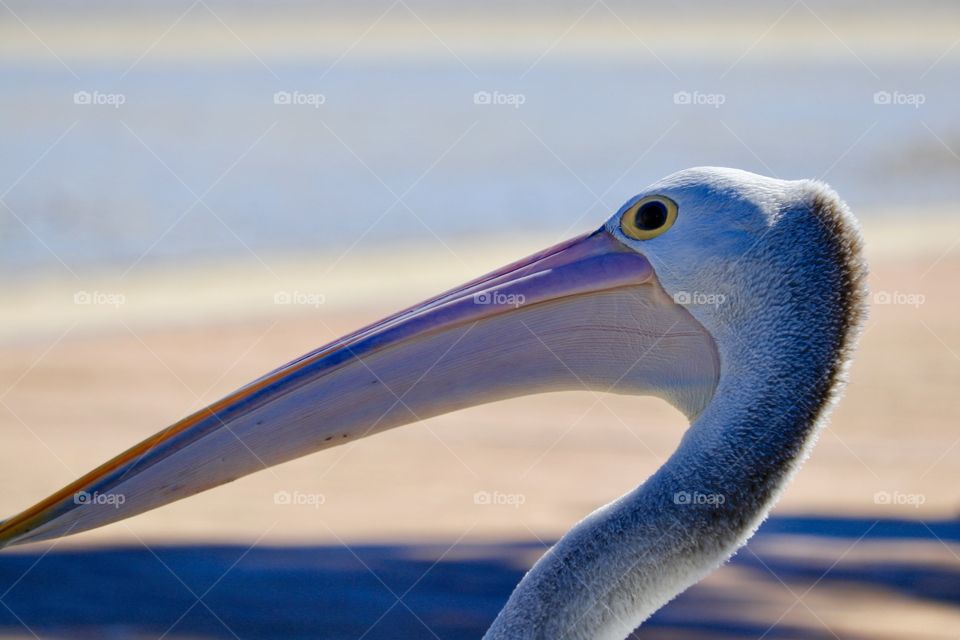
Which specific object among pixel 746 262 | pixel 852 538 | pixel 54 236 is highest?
pixel 54 236

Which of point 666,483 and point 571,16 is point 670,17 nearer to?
point 571,16

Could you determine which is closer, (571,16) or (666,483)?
(666,483)

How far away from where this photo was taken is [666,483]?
3152 millimetres

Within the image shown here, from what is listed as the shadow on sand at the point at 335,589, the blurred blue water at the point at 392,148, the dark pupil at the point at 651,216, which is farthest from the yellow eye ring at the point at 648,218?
the blurred blue water at the point at 392,148

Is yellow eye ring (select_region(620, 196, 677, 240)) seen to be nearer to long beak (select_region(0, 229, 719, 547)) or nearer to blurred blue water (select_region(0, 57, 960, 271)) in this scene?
long beak (select_region(0, 229, 719, 547))

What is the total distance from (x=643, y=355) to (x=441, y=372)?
1.88 ft

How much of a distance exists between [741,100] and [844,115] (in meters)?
3.11

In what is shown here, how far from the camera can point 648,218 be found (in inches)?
133

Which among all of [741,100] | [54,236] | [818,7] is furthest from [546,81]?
[818,7]

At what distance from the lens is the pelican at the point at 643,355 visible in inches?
123

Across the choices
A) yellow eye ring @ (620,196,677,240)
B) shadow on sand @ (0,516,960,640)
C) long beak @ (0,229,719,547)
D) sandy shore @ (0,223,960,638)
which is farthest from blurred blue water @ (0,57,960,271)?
yellow eye ring @ (620,196,677,240)

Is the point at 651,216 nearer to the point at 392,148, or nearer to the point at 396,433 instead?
the point at 396,433

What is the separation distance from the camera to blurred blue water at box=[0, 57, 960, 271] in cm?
1834

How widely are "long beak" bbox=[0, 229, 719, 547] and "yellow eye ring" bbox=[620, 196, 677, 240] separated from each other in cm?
6
